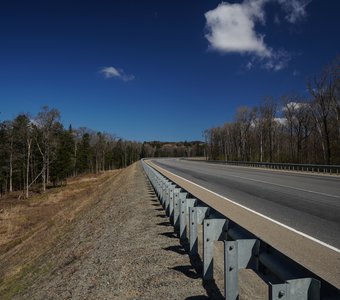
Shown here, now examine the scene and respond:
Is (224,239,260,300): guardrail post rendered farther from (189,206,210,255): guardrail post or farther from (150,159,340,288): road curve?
(189,206,210,255): guardrail post

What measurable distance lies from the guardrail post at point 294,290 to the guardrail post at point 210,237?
2.64 metres

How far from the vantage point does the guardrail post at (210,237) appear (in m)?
5.62

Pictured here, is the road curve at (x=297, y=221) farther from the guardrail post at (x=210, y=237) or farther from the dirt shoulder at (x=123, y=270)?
the dirt shoulder at (x=123, y=270)

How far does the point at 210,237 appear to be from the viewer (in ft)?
18.7

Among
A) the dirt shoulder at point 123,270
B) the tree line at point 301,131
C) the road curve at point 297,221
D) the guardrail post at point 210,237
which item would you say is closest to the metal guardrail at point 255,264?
the guardrail post at point 210,237

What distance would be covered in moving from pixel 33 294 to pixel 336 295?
6.90 metres

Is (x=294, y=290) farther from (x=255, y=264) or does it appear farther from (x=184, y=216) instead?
(x=184, y=216)

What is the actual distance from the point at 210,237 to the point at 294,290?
8.88ft

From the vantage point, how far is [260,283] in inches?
218

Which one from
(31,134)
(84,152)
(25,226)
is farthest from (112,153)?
(25,226)

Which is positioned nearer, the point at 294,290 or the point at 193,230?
the point at 294,290

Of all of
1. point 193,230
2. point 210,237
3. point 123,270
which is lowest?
point 123,270

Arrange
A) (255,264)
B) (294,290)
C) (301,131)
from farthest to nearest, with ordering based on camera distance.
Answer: (301,131)
(255,264)
(294,290)

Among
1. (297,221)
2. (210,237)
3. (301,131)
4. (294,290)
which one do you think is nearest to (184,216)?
(210,237)
